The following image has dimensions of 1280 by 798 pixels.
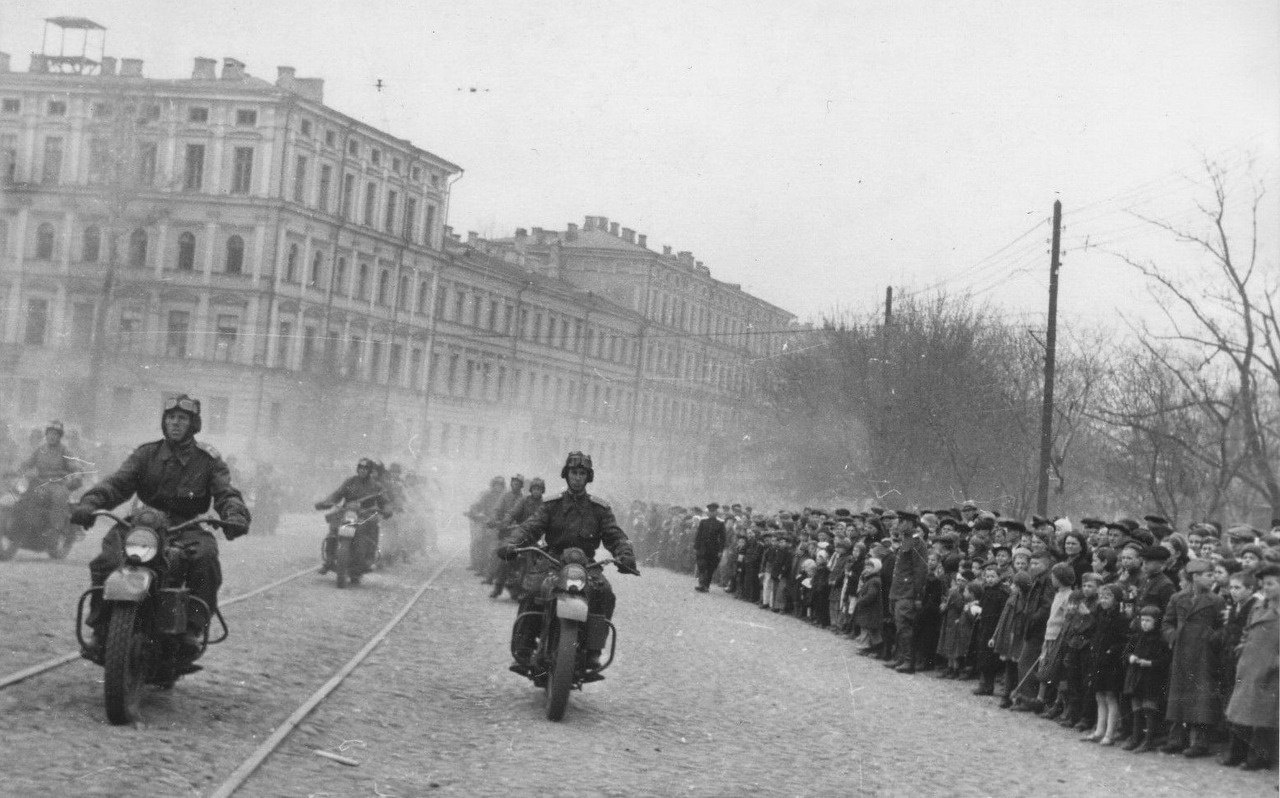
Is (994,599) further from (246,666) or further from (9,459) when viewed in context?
(9,459)

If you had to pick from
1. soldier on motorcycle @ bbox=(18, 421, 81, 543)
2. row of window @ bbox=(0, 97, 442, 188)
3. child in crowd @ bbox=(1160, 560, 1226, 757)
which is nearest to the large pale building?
row of window @ bbox=(0, 97, 442, 188)

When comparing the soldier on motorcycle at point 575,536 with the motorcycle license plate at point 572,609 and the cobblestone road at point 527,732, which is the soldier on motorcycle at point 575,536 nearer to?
the motorcycle license plate at point 572,609

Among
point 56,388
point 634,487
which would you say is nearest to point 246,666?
point 56,388

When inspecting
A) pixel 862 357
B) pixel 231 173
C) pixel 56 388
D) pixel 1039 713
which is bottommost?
pixel 1039 713

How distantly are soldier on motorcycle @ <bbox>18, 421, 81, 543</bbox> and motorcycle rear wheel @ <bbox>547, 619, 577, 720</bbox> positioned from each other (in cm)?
983

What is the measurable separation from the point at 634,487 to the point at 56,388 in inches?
1141

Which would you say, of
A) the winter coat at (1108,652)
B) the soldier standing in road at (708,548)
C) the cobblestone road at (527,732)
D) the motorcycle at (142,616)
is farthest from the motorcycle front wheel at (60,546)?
the soldier standing in road at (708,548)

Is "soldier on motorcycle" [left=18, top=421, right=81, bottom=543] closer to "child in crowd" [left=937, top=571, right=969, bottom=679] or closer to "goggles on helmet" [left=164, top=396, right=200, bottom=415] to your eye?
A: "goggles on helmet" [left=164, top=396, right=200, bottom=415]

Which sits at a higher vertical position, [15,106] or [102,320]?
[15,106]

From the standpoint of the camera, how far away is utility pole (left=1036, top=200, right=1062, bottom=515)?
30188mm

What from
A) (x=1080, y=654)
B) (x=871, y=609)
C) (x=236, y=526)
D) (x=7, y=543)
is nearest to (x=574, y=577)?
(x=236, y=526)

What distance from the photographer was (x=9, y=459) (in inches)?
964

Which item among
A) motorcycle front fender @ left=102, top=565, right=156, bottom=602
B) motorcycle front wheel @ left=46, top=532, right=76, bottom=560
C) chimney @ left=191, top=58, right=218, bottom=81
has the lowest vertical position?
motorcycle front wheel @ left=46, top=532, right=76, bottom=560

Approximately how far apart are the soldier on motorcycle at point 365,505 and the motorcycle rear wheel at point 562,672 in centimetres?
1024
